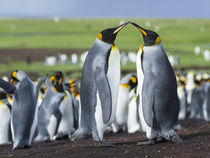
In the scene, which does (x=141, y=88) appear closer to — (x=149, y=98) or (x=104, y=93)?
(x=149, y=98)

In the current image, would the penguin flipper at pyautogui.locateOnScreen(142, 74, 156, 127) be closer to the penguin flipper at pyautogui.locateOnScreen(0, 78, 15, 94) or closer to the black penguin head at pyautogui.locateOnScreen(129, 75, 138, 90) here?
the penguin flipper at pyautogui.locateOnScreen(0, 78, 15, 94)

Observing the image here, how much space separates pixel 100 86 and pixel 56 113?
10.2 feet

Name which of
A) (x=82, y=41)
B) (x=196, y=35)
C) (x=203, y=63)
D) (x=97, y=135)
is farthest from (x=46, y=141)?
(x=196, y=35)

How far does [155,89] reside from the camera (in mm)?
5117

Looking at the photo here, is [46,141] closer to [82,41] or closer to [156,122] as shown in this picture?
[156,122]

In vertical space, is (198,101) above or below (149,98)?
below

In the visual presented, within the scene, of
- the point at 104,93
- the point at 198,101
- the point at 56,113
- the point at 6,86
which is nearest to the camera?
the point at 104,93

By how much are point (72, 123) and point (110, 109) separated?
11.3 ft

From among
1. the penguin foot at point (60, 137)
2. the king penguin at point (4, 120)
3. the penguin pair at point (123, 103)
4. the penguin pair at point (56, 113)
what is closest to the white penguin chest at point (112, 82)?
the penguin pair at point (56, 113)

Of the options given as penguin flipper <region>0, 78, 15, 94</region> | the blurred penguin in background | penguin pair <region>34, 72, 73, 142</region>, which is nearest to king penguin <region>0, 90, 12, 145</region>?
penguin pair <region>34, 72, 73, 142</region>

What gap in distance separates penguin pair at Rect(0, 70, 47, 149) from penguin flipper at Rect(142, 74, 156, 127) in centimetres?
230

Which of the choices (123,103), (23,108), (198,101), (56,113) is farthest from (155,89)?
(198,101)

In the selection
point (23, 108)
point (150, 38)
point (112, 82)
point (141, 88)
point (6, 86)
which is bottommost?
point (23, 108)

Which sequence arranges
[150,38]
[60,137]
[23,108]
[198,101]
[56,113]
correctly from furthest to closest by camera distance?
[198,101] < [60,137] < [56,113] < [23,108] < [150,38]
